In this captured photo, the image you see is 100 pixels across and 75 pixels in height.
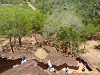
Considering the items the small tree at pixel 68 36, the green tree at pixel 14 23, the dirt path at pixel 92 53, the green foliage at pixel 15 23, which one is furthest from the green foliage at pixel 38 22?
the dirt path at pixel 92 53

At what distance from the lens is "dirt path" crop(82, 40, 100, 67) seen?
3388 centimetres

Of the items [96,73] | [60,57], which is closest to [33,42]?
[60,57]

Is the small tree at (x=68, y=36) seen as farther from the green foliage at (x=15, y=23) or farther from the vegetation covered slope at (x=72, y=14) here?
the green foliage at (x=15, y=23)

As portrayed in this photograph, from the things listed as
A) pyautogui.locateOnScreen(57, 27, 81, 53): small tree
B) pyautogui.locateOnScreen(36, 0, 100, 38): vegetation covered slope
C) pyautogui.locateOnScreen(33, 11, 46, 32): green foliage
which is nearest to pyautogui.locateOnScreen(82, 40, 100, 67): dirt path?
pyautogui.locateOnScreen(36, 0, 100, 38): vegetation covered slope

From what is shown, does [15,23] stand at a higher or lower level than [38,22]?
higher

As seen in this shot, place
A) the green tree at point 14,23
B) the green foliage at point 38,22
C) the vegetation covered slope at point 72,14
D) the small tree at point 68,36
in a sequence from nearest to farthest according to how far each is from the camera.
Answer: the green tree at point 14,23, the small tree at point 68,36, the vegetation covered slope at point 72,14, the green foliage at point 38,22

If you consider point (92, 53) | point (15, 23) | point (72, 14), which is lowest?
point (92, 53)

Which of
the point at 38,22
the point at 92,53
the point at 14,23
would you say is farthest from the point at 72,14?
the point at 14,23

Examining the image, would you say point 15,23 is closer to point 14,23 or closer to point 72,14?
point 14,23

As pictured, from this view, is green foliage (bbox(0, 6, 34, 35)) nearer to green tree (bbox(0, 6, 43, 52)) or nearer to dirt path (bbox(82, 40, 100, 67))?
green tree (bbox(0, 6, 43, 52))

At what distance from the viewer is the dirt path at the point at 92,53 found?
111ft

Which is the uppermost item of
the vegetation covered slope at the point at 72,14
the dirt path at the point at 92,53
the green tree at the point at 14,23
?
the green tree at the point at 14,23

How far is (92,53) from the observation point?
36844mm

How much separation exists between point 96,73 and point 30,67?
322 inches
